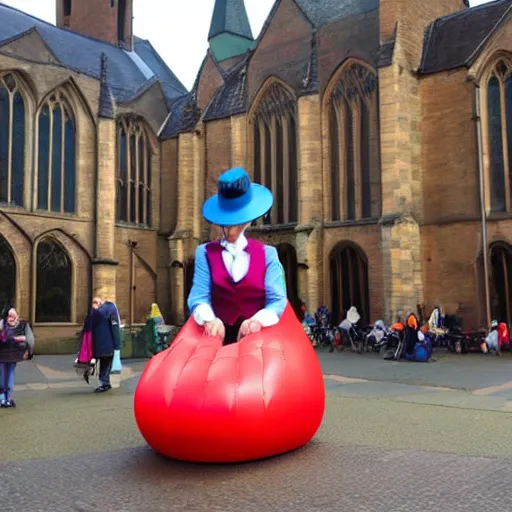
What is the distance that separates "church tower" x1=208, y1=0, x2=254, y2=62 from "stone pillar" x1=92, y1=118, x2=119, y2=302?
17.1 meters

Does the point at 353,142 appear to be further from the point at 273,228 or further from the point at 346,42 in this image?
the point at 273,228

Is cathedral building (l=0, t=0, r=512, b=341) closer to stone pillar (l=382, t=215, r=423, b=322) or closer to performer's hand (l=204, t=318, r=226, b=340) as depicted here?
stone pillar (l=382, t=215, r=423, b=322)

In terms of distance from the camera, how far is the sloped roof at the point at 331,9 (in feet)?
70.6

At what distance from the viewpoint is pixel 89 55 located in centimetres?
2833

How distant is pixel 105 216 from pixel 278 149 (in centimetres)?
727

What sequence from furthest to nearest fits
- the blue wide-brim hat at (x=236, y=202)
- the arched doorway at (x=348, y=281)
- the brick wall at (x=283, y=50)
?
the brick wall at (x=283, y=50)
the arched doorway at (x=348, y=281)
the blue wide-brim hat at (x=236, y=202)

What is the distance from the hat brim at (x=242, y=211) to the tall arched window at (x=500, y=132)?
1597cm

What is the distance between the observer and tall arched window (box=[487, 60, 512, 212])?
19188mm

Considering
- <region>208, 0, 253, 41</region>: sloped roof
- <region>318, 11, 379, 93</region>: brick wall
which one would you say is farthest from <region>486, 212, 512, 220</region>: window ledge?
<region>208, 0, 253, 41</region>: sloped roof

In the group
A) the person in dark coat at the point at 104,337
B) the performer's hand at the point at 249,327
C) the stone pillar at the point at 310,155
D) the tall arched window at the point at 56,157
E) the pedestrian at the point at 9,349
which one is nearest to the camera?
the performer's hand at the point at 249,327

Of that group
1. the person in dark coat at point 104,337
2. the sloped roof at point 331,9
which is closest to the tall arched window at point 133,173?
→ the sloped roof at point 331,9

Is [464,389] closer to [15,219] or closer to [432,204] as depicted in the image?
[432,204]

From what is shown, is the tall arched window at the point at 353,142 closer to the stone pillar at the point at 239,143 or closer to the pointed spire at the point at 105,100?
the stone pillar at the point at 239,143

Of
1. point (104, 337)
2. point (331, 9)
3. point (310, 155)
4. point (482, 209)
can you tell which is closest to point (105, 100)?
point (310, 155)
